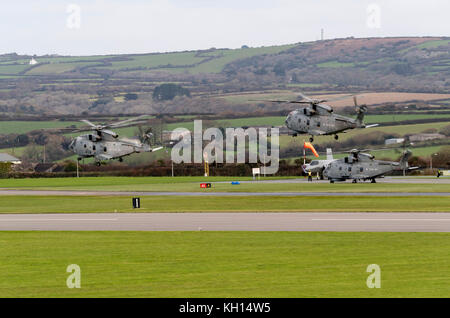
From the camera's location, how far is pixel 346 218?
66.9 meters

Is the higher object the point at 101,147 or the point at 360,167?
the point at 101,147

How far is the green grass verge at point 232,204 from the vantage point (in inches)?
3182

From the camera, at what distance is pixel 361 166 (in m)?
137

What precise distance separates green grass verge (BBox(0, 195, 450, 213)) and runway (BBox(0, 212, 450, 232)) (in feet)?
22.5

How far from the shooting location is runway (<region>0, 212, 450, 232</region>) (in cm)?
5897

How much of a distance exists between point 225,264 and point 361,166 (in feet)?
333

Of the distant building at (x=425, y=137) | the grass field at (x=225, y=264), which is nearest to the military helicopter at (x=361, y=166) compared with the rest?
the distant building at (x=425, y=137)

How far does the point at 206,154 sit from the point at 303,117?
106 m

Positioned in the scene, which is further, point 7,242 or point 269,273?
point 7,242

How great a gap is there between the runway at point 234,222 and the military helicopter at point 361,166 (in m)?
63.8

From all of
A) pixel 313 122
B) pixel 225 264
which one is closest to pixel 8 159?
pixel 313 122

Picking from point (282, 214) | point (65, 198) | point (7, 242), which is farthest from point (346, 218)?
point (65, 198)

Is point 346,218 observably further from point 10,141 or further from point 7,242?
point 10,141

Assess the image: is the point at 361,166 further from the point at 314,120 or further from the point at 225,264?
the point at 225,264
